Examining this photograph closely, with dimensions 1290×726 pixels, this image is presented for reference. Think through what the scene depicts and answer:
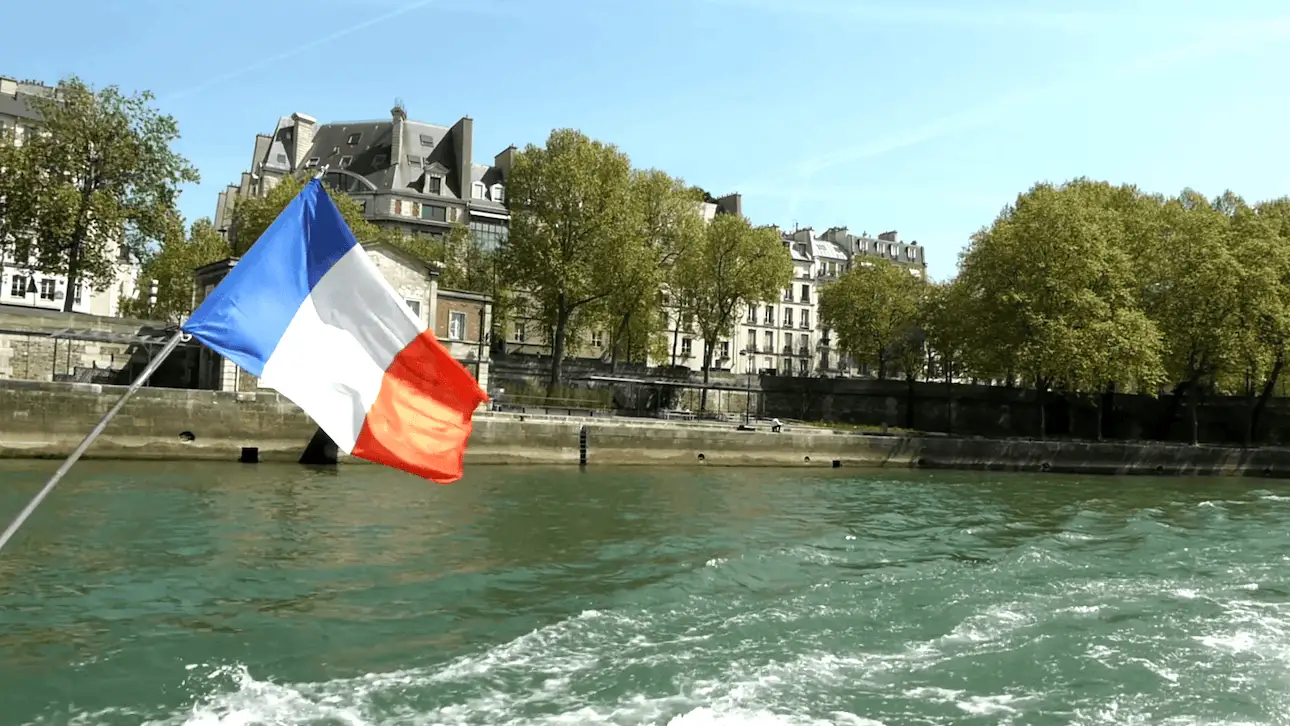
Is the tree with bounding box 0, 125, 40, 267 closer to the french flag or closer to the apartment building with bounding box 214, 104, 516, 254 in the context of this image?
the apartment building with bounding box 214, 104, 516, 254

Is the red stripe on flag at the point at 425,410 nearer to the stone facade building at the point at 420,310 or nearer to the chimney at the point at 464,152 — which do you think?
the stone facade building at the point at 420,310

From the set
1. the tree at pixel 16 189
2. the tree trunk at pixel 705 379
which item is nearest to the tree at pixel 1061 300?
the tree trunk at pixel 705 379

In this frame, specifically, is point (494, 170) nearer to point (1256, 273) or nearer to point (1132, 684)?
point (1256, 273)

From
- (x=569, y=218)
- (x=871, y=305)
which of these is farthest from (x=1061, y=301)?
(x=871, y=305)

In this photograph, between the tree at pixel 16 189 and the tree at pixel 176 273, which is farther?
the tree at pixel 176 273

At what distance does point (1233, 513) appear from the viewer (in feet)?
90.7

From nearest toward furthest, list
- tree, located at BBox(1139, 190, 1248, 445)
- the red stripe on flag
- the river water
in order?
the red stripe on flag, the river water, tree, located at BBox(1139, 190, 1248, 445)

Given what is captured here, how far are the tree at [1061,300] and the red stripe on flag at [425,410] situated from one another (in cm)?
4596

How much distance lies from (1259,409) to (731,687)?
57326mm

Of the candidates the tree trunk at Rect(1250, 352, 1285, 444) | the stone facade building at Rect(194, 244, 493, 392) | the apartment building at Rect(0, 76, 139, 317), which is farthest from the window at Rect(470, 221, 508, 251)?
the tree trunk at Rect(1250, 352, 1285, 444)

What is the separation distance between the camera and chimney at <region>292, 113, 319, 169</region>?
9106 cm

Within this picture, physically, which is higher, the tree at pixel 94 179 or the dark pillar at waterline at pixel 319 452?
the tree at pixel 94 179

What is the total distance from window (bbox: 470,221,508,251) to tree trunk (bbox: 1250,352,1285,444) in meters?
55.6

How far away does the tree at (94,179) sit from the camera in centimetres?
4541
